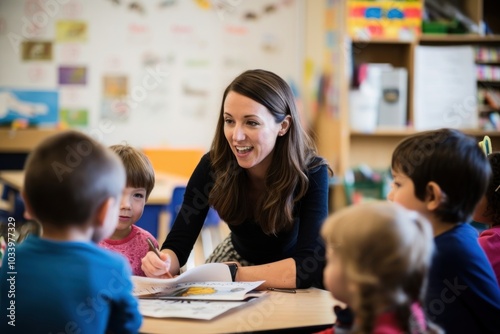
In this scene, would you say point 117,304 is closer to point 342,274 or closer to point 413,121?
point 342,274

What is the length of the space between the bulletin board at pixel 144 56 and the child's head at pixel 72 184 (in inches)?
202

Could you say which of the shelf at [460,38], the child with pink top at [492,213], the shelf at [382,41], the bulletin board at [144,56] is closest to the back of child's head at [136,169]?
the child with pink top at [492,213]

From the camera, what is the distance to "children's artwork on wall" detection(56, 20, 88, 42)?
6414 millimetres

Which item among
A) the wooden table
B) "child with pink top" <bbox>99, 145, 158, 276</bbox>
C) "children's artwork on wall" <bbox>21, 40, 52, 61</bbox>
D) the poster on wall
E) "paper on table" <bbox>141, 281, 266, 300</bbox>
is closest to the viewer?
the wooden table

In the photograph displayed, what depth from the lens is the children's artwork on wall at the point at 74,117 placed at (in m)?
6.45

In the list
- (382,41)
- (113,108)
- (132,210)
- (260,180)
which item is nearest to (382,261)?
(132,210)

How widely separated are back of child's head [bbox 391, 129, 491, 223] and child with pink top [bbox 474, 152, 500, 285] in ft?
0.93

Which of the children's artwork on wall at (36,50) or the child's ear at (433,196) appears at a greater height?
the children's artwork on wall at (36,50)

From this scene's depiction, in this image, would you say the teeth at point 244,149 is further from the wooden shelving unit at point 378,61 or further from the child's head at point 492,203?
the wooden shelving unit at point 378,61

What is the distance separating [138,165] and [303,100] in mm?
4537

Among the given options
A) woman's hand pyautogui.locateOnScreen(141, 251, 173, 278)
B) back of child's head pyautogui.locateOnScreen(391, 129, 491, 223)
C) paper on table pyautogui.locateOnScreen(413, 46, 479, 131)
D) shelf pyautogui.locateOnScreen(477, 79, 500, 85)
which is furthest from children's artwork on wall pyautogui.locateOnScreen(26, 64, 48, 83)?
back of child's head pyautogui.locateOnScreen(391, 129, 491, 223)

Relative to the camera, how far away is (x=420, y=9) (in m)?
5.13

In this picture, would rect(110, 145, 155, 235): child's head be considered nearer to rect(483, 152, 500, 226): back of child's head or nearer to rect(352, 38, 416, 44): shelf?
rect(483, 152, 500, 226): back of child's head

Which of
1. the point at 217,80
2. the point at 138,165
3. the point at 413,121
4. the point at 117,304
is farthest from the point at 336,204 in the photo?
the point at 117,304
